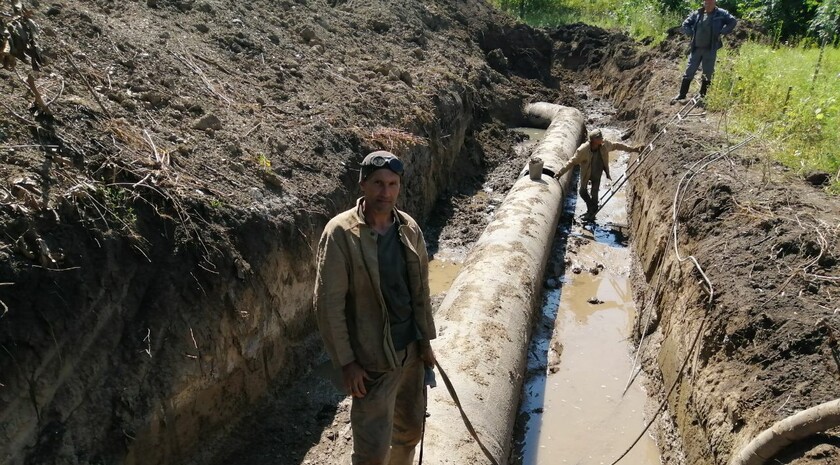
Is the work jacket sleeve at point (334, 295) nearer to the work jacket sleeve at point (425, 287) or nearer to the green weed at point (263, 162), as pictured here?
the work jacket sleeve at point (425, 287)

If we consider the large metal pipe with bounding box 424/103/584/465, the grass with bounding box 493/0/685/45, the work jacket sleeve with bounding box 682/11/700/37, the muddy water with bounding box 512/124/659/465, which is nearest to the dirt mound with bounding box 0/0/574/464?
the large metal pipe with bounding box 424/103/584/465

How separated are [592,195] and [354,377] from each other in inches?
282

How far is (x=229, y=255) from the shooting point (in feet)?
14.8

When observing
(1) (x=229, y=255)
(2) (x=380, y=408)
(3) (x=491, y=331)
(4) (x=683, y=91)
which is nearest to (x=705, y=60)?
(4) (x=683, y=91)

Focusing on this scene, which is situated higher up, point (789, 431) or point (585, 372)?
point (789, 431)

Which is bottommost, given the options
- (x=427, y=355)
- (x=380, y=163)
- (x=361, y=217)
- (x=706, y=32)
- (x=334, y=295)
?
(x=427, y=355)

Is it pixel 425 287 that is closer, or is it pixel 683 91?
pixel 425 287

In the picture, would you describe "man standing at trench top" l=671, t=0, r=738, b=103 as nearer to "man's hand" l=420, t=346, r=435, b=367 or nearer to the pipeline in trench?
the pipeline in trench

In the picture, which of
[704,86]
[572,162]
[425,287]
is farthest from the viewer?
[704,86]

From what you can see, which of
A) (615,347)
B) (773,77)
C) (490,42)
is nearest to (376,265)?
(615,347)

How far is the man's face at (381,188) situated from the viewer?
2.83m

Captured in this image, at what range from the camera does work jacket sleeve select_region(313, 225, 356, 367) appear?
2826 millimetres

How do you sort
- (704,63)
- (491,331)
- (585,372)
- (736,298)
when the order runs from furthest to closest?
(704,63)
(585,372)
(491,331)
(736,298)

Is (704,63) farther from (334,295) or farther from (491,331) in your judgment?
(334,295)
